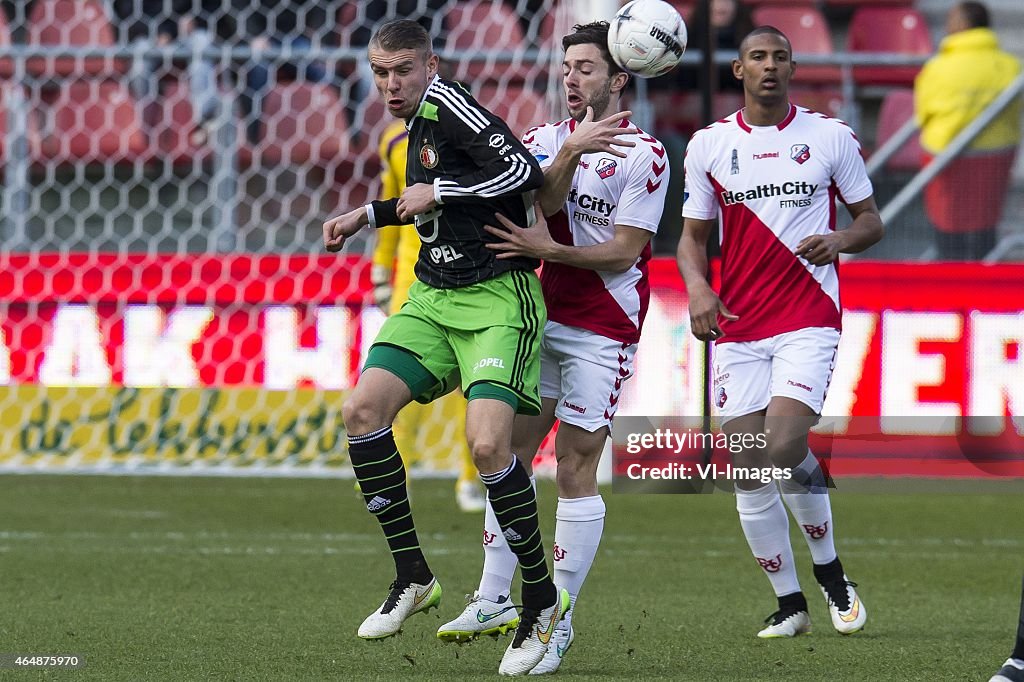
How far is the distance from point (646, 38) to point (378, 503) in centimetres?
161

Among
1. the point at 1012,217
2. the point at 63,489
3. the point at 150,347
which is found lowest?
the point at 63,489

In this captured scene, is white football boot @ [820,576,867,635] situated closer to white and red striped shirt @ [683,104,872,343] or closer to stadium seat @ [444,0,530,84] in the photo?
white and red striped shirt @ [683,104,872,343]

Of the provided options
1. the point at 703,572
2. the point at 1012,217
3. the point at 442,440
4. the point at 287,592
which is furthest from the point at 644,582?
→ the point at 1012,217

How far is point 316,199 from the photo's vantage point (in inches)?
432

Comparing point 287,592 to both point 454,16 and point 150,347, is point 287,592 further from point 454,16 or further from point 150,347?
point 454,16

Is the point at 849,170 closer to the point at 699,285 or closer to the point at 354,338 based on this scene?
the point at 699,285

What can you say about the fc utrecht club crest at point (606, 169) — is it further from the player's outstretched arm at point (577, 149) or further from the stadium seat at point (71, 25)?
the stadium seat at point (71, 25)

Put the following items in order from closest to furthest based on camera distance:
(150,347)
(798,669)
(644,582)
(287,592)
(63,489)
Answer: (798,669) < (287,592) < (644,582) < (63,489) < (150,347)

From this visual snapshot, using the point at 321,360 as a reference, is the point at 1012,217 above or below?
above

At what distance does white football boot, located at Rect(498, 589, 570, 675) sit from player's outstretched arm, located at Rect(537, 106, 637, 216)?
1167 mm

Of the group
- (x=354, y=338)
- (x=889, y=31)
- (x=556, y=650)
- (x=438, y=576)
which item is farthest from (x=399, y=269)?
(x=889, y=31)

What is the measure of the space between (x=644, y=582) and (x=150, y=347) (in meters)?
4.40

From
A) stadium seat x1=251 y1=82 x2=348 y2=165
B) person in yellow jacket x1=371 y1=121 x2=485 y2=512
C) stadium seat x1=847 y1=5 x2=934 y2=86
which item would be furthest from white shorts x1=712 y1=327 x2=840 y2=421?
stadium seat x1=847 y1=5 x2=934 y2=86

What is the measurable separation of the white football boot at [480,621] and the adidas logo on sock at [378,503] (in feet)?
1.29
